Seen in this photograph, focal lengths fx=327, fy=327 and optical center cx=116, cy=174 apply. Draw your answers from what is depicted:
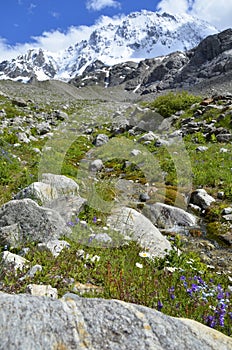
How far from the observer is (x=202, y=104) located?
26750 mm

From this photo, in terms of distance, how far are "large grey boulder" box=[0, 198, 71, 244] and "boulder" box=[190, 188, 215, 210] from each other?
5649 millimetres

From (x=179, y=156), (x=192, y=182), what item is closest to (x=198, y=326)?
(x=192, y=182)

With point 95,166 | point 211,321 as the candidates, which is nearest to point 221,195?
point 95,166

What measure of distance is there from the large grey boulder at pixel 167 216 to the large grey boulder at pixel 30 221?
3.63 meters

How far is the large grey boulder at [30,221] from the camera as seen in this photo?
17.7 feet

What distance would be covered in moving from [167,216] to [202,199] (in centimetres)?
189

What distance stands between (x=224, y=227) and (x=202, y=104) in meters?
19.9

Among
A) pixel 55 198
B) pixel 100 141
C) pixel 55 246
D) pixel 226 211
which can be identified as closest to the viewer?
pixel 55 246

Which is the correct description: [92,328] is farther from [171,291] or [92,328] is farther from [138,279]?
[138,279]

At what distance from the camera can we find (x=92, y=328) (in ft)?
7.86

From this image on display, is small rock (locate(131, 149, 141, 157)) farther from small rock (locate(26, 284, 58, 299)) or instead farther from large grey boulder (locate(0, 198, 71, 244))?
small rock (locate(26, 284, 58, 299))

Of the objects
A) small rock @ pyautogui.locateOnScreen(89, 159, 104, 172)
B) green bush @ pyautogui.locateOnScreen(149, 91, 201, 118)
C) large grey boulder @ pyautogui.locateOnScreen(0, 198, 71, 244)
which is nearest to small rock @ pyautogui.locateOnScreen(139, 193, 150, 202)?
small rock @ pyautogui.locateOnScreen(89, 159, 104, 172)

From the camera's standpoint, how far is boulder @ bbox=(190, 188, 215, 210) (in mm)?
10030

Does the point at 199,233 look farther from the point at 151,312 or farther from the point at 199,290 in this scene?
the point at 151,312
